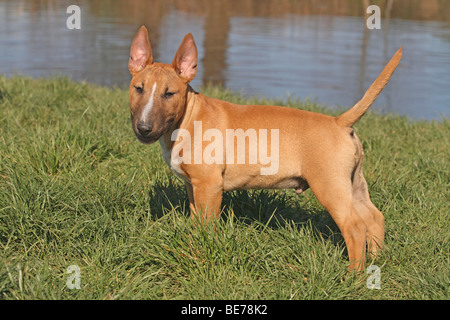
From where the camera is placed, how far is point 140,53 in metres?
4.02

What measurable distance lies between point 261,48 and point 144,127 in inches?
512

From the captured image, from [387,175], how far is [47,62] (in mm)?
10500

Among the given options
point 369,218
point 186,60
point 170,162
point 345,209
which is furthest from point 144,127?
point 369,218

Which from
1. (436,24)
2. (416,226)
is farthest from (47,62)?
(436,24)

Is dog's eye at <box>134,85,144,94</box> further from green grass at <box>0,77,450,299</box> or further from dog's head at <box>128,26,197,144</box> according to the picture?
green grass at <box>0,77,450,299</box>

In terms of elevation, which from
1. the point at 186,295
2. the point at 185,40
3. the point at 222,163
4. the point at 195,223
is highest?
the point at 185,40

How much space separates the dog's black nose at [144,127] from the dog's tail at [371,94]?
4.63 feet

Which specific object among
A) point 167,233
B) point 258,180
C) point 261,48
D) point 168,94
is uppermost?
point 261,48

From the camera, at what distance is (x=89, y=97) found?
8375 millimetres

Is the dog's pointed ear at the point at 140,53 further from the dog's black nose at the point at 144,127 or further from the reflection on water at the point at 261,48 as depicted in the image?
the reflection on water at the point at 261,48

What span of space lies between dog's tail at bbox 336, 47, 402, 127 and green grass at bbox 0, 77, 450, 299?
836 mm

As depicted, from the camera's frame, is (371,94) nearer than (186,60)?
Yes

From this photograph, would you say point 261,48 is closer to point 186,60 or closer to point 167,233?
point 186,60

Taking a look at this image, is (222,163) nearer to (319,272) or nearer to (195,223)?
(195,223)
